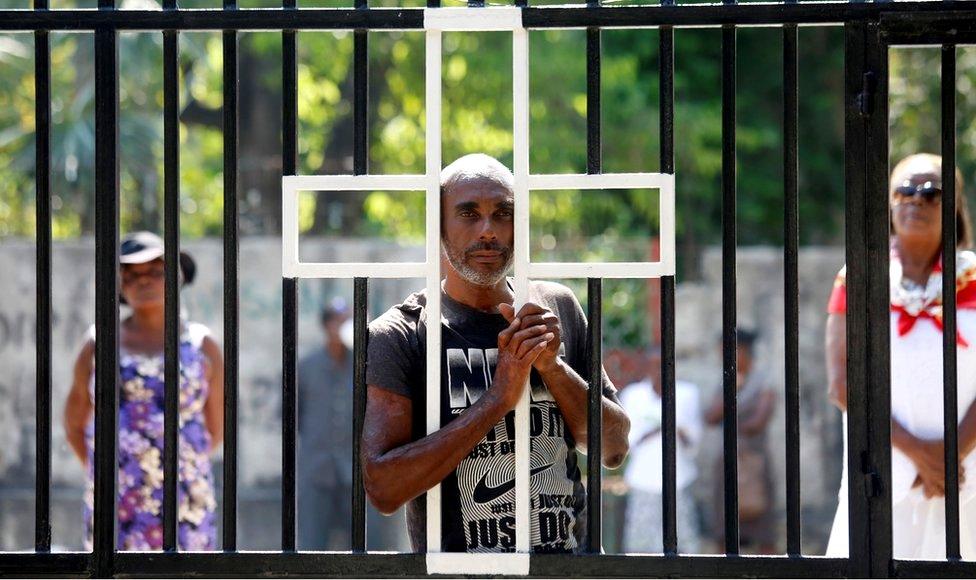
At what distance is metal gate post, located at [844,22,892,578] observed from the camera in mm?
3076

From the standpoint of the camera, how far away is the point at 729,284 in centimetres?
306

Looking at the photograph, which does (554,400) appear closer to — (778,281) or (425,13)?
(425,13)

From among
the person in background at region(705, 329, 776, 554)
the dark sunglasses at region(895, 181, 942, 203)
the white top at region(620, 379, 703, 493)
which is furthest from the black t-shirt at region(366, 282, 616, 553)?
the person in background at region(705, 329, 776, 554)

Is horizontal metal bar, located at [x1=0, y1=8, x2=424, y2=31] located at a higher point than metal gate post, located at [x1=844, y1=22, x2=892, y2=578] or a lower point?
higher

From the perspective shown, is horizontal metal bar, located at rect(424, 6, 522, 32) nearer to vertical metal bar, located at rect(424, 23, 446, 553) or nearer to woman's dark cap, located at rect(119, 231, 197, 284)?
vertical metal bar, located at rect(424, 23, 446, 553)

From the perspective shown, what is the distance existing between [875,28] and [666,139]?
0.54m

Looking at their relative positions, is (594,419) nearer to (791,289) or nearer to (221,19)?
(791,289)

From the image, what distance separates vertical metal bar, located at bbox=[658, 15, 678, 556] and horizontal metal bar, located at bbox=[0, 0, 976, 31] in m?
0.09

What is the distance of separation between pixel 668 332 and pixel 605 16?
2.36 ft

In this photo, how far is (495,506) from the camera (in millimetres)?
3230

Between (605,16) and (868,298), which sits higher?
(605,16)

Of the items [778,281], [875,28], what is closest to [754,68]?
[778,281]

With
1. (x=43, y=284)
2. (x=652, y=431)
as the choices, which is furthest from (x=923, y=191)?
(x=652, y=431)

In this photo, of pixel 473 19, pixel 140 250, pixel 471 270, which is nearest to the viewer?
pixel 473 19
